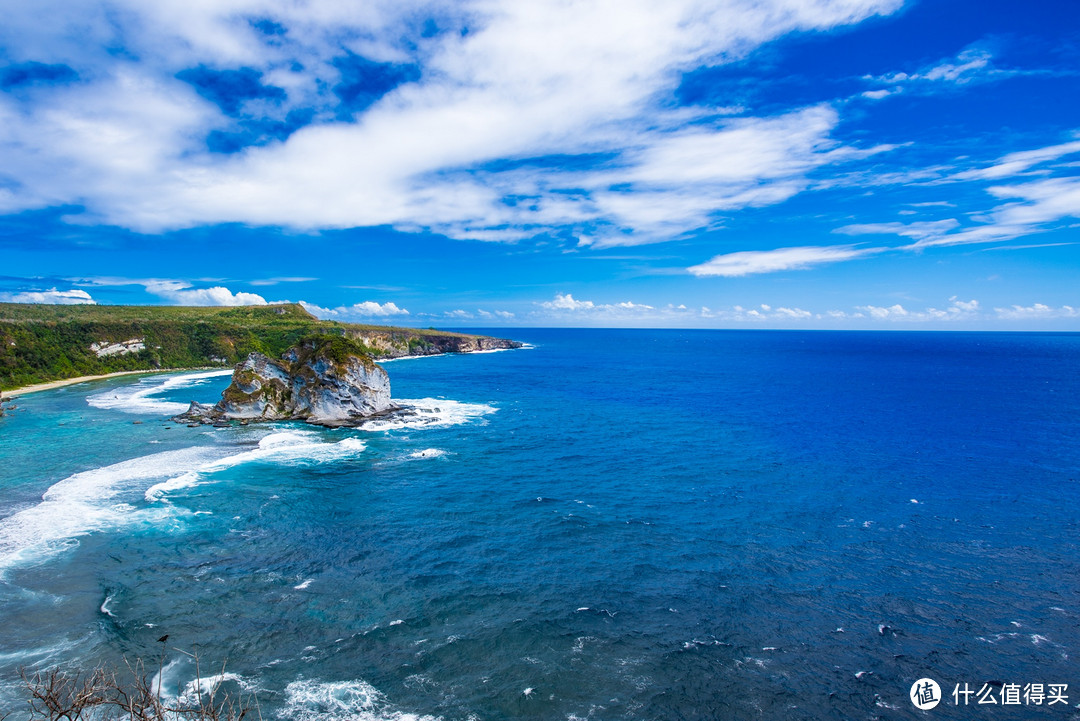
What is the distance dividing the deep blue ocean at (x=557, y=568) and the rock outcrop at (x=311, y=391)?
9.21 meters

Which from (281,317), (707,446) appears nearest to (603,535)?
(707,446)

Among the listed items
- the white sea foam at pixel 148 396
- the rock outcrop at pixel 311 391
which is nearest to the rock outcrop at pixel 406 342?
the white sea foam at pixel 148 396

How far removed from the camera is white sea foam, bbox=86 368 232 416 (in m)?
70.1

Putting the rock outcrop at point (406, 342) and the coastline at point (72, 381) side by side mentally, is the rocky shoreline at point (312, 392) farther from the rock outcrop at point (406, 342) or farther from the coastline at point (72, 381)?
the rock outcrop at point (406, 342)

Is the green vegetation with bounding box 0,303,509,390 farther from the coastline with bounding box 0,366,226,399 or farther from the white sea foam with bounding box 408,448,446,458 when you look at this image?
the white sea foam with bounding box 408,448,446,458

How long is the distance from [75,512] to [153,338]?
11652 centimetres

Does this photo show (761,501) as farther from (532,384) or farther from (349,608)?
(532,384)

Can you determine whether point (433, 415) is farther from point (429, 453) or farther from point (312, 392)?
point (429, 453)

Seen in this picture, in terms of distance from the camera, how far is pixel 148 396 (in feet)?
271

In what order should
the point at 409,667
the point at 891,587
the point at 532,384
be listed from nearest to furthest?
the point at 409,667
the point at 891,587
the point at 532,384

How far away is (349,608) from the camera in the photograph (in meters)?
22.6

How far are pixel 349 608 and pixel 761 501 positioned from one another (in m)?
26.9

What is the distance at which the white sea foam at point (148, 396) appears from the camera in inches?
2758

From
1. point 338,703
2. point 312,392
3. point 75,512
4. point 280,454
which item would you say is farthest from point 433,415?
point 338,703
